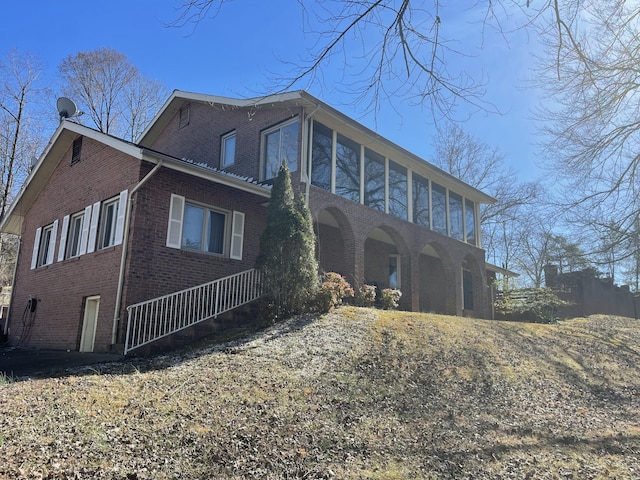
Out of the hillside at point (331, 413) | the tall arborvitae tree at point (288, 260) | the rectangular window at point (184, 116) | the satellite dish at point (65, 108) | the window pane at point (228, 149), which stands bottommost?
the hillside at point (331, 413)

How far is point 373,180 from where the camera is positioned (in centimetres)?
1448

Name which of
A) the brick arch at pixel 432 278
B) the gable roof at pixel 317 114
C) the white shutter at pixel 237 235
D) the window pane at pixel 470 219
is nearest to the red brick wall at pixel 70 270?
the white shutter at pixel 237 235

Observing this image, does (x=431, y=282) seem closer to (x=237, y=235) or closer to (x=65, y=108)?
(x=237, y=235)

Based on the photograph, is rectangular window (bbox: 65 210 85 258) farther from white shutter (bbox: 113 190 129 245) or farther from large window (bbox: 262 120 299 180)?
large window (bbox: 262 120 299 180)

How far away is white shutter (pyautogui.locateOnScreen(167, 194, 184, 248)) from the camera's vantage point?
994 centimetres

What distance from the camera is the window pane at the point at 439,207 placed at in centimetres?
1733

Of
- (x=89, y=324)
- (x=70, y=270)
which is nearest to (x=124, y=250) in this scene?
(x=89, y=324)

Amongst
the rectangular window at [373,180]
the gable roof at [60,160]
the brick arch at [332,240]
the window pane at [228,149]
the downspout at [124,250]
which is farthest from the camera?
the window pane at [228,149]

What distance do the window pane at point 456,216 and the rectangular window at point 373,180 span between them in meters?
4.91

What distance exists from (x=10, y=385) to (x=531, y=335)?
9.97 metres

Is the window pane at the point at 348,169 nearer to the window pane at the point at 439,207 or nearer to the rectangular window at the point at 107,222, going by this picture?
the window pane at the point at 439,207

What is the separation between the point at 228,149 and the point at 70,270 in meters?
5.86

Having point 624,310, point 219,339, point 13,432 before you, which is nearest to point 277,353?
point 219,339

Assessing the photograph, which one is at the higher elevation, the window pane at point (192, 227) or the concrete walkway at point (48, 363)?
the window pane at point (192, 227)
